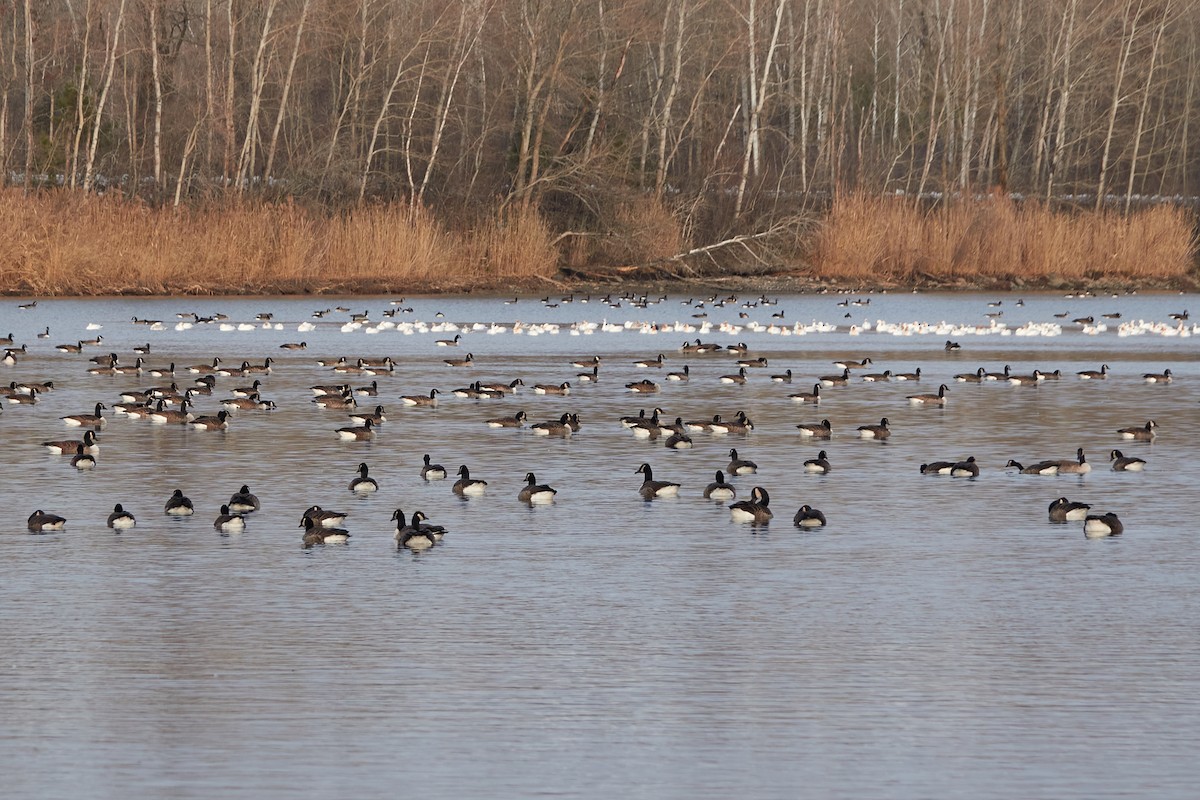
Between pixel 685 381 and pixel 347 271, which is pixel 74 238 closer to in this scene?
pixel 347 271

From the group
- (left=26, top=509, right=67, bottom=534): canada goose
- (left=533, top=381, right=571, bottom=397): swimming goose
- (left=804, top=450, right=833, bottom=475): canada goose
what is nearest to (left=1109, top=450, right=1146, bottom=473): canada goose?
(left=804, top=450, right=833, bottom=475): canada goose

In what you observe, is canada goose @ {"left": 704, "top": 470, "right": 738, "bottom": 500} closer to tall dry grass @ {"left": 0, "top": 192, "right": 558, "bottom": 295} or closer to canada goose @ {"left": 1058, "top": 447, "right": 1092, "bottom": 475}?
canada goose @ {"left": 1058, "top": 447, "right": 1092, "bottom": 475}

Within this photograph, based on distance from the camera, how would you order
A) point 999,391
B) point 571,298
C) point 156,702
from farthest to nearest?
point 571,298, point 999,391, point 156,702

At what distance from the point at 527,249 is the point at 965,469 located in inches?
1302

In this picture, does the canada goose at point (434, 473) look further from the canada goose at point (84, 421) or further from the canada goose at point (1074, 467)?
the canada goose at point (1074, 467)

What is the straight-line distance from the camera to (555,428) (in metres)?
21.8

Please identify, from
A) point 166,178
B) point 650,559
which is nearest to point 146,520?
point 650,559

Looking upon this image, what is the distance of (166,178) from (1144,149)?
4743 centimetres

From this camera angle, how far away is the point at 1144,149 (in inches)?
3187

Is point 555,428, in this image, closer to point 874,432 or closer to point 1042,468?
point 874,432

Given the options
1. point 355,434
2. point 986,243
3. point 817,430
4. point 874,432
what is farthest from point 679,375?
point 986,243

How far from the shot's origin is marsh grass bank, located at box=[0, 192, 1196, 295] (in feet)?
144

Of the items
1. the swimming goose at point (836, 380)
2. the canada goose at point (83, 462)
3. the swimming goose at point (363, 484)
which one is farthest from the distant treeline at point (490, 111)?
the swimming goose at point (363, 484)

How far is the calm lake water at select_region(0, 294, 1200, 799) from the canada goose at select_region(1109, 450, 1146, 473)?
134 mm
